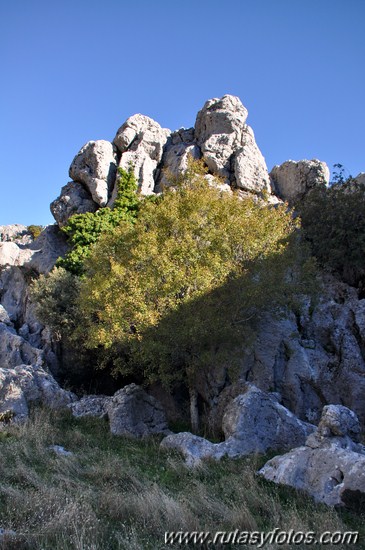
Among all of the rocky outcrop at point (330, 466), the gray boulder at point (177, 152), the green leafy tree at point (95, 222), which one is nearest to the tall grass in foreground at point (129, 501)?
the rocky outcrop at point (330, 466)

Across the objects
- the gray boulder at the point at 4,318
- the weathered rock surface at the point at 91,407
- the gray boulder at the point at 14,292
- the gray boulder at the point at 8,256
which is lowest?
the weathered rock surface at the point at 91,407

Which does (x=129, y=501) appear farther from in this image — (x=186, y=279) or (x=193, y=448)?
(x=186, y=279)

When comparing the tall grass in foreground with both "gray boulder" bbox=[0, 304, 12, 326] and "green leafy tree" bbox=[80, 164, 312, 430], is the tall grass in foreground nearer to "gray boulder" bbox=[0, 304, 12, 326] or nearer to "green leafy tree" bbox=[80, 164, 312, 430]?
"green leafy tree" bbox=[80, 164, 312, 430]

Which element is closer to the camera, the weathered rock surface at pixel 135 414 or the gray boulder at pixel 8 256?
the weathered rock surface at pixel 135 414

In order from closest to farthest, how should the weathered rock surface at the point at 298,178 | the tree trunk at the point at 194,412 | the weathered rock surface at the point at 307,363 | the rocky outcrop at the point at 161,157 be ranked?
1. the tree trunk at the point at 194,412
2. the weathered rock surface at the point at 307,363
3. the weathered rock surface at the point at 298,178
4. the rocky outcrop at the point at 161,157

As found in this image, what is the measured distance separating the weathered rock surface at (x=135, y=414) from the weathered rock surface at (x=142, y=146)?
17370 millimetres

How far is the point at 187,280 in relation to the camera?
14781 mm

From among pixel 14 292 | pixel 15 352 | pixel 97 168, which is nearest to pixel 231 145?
pixel 97 168

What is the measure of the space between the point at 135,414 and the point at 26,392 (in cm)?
423

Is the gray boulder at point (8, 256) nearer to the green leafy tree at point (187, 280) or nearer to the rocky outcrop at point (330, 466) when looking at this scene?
the green leafy tree at point (187, 280)

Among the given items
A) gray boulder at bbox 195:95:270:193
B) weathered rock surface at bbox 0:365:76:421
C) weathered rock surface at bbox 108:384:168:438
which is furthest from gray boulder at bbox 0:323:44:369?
gray boulder at bbox 195:95:270:193

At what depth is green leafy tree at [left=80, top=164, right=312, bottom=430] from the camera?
48.1 ft

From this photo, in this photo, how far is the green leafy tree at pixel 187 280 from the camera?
14648 millimetres

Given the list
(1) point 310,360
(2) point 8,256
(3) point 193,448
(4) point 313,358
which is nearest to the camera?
(3) point 193,448
